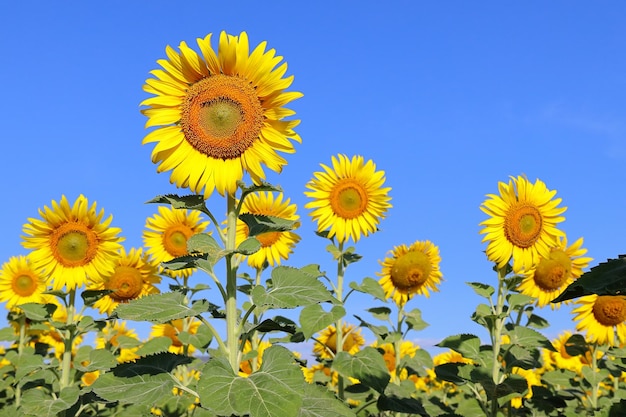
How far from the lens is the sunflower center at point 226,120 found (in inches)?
173

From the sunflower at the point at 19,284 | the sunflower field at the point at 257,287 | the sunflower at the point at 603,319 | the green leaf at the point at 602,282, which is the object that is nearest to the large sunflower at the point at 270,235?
the sunflower field at the point at 257,287

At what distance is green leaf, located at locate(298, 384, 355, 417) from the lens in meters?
3.76

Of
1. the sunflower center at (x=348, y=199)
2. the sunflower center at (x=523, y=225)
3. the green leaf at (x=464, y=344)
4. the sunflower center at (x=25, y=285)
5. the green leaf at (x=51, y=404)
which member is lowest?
the green leaf at (x=51, y=404)

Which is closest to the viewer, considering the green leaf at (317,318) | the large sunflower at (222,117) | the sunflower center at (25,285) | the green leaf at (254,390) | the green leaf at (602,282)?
the green leaf at (602,282)

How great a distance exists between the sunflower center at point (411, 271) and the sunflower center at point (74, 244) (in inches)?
159

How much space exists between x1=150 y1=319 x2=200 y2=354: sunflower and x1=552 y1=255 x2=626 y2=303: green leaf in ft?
21.4

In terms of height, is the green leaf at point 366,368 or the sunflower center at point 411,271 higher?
the sunflower center at point 411,271

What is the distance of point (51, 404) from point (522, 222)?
514 centimetres

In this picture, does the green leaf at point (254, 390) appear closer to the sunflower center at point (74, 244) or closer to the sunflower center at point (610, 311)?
the sunflower center at point (74, 244)

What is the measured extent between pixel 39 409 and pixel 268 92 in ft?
11.1

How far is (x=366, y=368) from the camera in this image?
556 cm

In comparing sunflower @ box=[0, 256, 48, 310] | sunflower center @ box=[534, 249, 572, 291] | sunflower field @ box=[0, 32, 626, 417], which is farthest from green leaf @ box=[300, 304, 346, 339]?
sunflower @ box=[0, 256, 48, 310]

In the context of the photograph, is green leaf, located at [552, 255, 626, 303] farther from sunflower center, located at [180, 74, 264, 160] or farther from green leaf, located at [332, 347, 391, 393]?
green leaf, located at [332, 347, 391, 393]

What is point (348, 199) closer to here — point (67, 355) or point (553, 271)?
point (553, 271)
